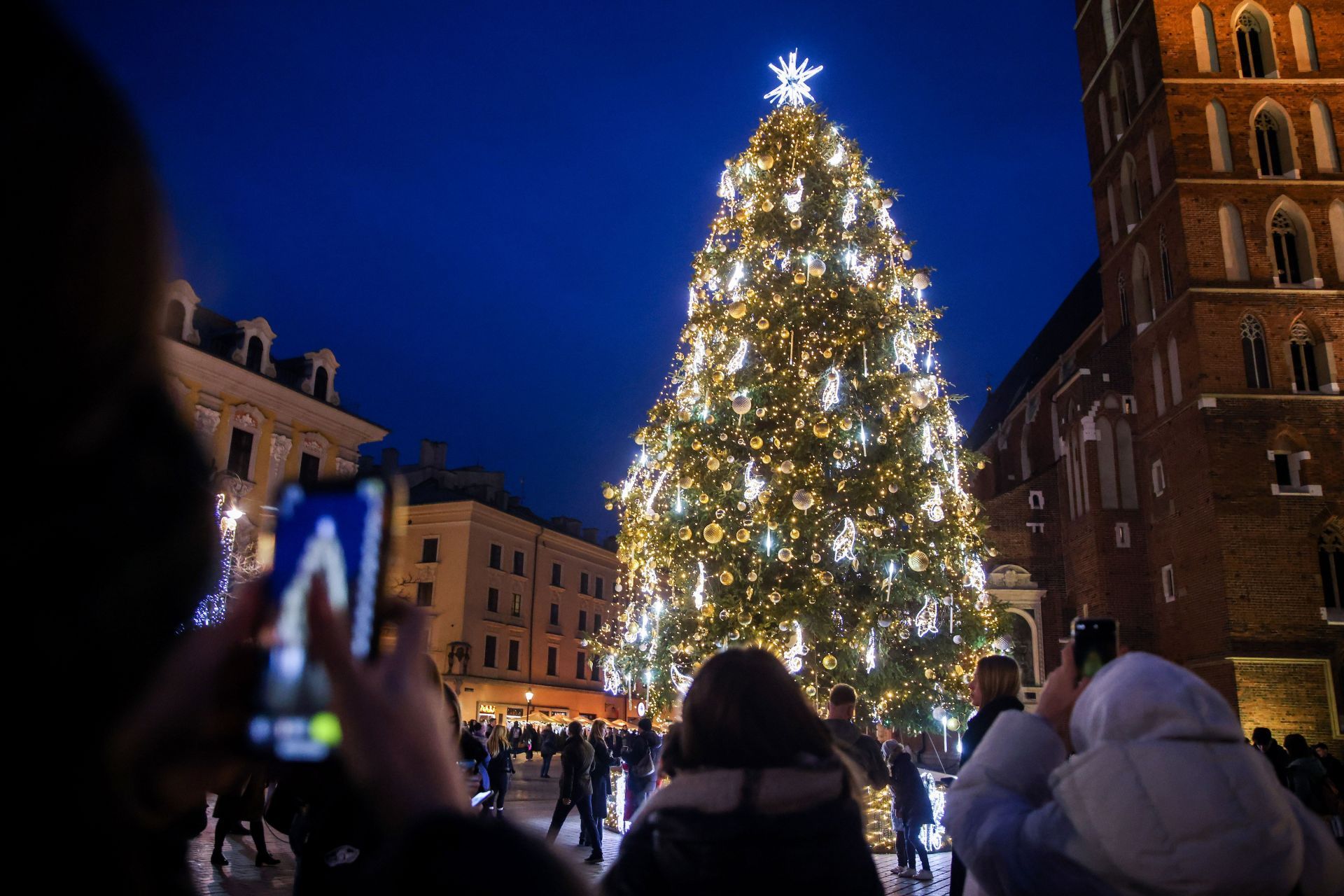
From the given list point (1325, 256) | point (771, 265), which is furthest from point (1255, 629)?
point (771, 265)

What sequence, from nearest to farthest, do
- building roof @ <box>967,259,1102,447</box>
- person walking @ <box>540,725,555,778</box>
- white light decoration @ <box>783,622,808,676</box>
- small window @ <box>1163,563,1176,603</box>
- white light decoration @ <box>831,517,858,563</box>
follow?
white light decoration @ <box>783,622,808,676</box> → white light decoration @ <box>831,517,858,563</box> → small window @ <box>1163,563,1176,603</box> → person walking @ <box>540,725,555,778</box> → building roof @ <box>967,259,1102,447</box>

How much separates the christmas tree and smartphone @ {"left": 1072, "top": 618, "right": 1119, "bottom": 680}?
31.0 ft

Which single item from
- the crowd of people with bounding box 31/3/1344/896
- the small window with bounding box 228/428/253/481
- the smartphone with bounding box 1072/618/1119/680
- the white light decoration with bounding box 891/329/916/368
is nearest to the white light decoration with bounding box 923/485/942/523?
the white light decoration with bounding box 891/329/916/368

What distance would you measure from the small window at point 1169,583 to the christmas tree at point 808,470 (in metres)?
15.3

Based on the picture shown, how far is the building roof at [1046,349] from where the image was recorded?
41.6 m

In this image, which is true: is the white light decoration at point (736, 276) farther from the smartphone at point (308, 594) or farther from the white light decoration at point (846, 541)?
the smartphone at point (308, 594)

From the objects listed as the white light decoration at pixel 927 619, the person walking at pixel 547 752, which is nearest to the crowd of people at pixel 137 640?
the white light decoration at pixel 927 619

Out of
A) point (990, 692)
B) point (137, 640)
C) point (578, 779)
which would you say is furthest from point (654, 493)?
point (137, 640)

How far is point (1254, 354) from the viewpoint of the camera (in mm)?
25906

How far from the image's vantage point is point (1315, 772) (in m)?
9.74

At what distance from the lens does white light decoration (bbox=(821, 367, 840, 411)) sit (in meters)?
13.4

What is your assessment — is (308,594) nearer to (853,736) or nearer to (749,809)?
(749,809)

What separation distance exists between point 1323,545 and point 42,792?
2938 centimetres

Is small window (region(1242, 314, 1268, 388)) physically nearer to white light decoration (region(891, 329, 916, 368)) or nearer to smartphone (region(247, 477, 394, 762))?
white light decoration (region(891, 329, 916, 368))
